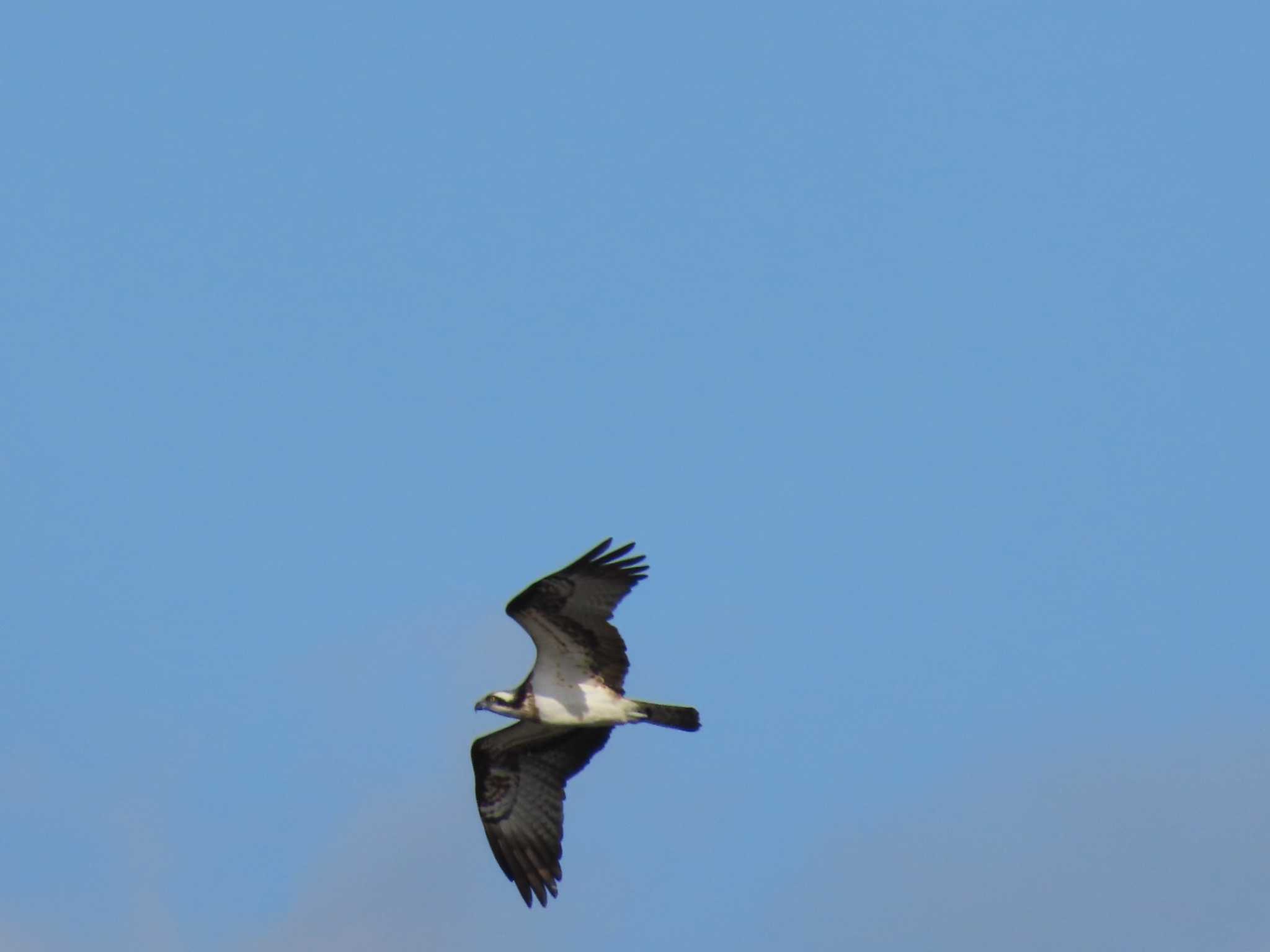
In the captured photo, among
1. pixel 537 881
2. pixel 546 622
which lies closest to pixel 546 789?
pixel 537 881

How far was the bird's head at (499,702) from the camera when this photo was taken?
20953mm

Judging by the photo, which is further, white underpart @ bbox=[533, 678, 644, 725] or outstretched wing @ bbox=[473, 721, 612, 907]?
outstretched wing @ bbox=[473, 721, 612, 907]

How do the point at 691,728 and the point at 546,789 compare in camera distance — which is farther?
the point at 546,789

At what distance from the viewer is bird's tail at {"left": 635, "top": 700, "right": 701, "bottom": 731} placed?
2020 centimetres

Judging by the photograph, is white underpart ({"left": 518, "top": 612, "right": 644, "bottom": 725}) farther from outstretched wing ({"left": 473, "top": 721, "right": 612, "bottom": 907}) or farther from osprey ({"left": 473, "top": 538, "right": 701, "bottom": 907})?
outstretched wing ({"left": 473, "top": 721, "right": 612, "bottom": 907})

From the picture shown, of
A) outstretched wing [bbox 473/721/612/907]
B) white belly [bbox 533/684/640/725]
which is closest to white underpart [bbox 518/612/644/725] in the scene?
white belly [bbox 533/684/640/725]

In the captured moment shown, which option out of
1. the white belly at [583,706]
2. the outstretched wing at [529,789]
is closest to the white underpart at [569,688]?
the white belly at [583,706]

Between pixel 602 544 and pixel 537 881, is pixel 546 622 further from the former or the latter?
pixel 537 881

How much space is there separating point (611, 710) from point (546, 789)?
164 cm

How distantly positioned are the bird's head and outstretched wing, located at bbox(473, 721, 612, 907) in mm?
424

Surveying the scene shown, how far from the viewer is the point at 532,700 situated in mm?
20781

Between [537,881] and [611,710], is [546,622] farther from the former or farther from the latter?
[537,881]

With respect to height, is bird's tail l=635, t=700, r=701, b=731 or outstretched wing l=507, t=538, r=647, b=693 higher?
outstretched wing l=507, t=538, r=647, b=693

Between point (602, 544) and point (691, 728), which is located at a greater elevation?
point (602, 544)
